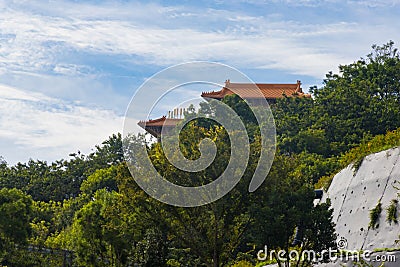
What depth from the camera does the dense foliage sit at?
13.1m

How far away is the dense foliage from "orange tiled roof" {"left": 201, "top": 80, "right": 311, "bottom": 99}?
1598mm

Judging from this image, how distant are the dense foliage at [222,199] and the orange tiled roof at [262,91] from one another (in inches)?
62.9

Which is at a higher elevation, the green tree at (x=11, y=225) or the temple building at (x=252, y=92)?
the temple building at (x=252, y=92)

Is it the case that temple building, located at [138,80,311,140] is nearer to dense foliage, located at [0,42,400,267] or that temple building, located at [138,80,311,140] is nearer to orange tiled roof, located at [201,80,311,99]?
orange tiled roof, located at [201,80,311,99]

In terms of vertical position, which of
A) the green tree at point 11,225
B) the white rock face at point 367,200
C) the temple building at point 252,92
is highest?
the temple building at point 252,92

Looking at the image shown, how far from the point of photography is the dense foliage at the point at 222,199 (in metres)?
13.1

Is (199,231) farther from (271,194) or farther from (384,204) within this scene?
(384,204)

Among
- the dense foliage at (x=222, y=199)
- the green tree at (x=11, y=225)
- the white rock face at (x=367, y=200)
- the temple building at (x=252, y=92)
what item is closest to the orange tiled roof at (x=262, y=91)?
the temple building at (x=252, y=92)

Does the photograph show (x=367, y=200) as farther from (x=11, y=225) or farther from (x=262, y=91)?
(x=262, y=91)

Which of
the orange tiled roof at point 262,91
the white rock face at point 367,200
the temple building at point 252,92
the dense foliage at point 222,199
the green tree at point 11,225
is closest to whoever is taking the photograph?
the white rock face at point 367,200

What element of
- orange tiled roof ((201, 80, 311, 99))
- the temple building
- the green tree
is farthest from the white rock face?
orange tiled roof ((201, 80, 311, 99))

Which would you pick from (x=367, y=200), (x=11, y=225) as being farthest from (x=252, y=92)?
(x=367, y=200)

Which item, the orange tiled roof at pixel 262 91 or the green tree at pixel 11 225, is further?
the orange tiled roof at pixel 262 91

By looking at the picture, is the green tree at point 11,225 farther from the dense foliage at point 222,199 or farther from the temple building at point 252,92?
the temple building at point 252,92
